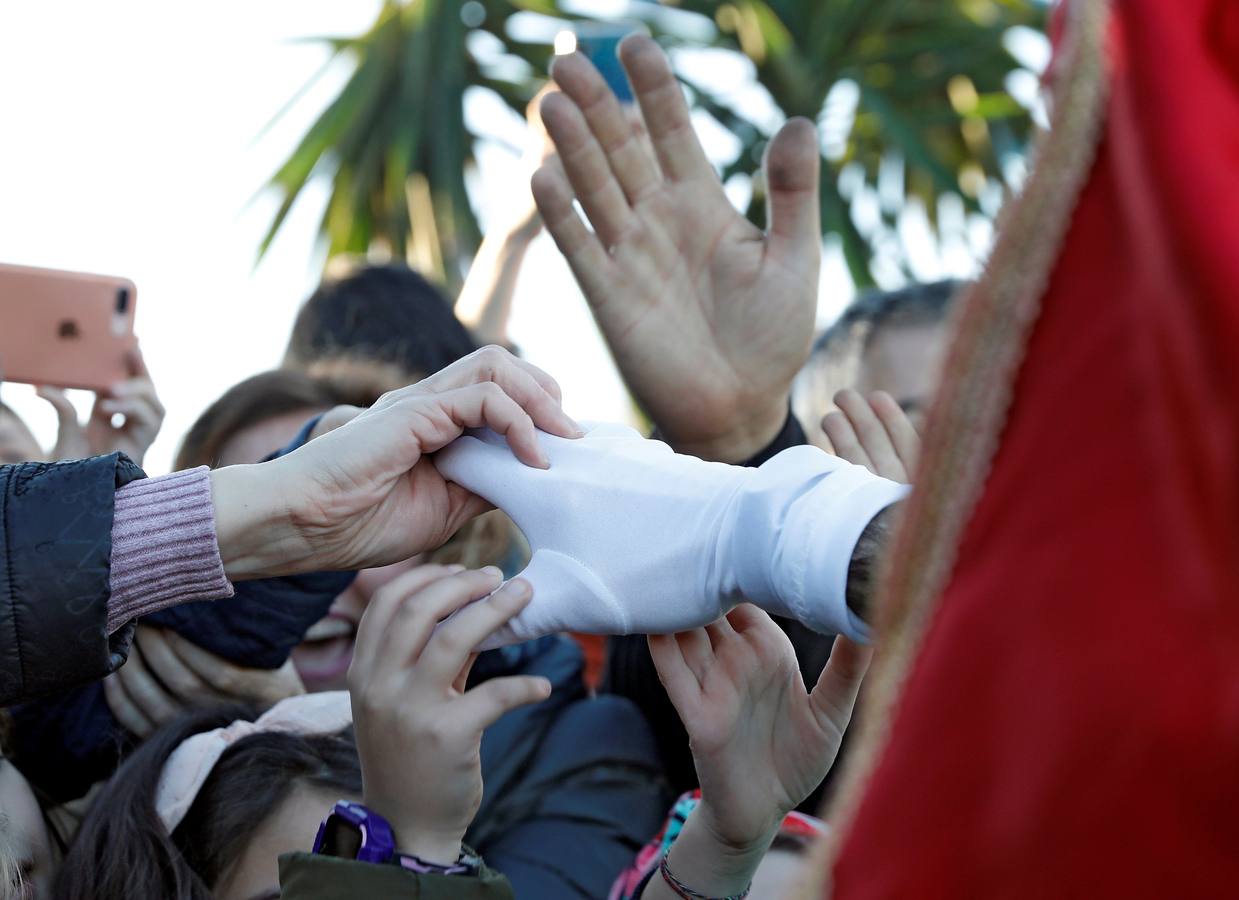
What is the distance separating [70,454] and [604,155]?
0.81 meters

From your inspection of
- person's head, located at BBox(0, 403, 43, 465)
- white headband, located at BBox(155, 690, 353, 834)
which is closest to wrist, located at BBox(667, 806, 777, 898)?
white headband, located at BBox(155, 690, 353, 834)

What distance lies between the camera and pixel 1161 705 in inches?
15.2

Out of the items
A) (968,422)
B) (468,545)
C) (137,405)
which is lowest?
(468,545)

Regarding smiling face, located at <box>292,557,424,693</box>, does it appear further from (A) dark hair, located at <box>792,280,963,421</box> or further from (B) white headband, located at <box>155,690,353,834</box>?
(A) dark hair, located at <box>792,280,963,421</box>

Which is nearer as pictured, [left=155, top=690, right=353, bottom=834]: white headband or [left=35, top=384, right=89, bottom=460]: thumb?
[left=155, top=690, right=353, bottom=834]: white headband

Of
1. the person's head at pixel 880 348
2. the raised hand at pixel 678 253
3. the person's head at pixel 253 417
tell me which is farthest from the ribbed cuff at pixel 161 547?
the person's head at pixel 880 348

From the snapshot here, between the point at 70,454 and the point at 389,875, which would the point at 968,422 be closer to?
the point at 389,875

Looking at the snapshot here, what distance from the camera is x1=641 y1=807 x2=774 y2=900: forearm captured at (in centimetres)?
95

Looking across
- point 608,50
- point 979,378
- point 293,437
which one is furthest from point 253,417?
point 979,378

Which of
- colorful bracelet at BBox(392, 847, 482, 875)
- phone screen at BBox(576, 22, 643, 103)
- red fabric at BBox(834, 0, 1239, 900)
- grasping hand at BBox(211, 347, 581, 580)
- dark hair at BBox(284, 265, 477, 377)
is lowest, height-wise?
colorful bracelet at BBox(392, 847, 482, 875)

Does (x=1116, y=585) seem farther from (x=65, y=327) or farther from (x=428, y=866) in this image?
(x=65, y=327)

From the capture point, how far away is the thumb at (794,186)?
129 centimetres

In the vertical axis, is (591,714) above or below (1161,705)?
below

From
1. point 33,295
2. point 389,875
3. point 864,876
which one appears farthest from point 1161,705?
point 33,295
